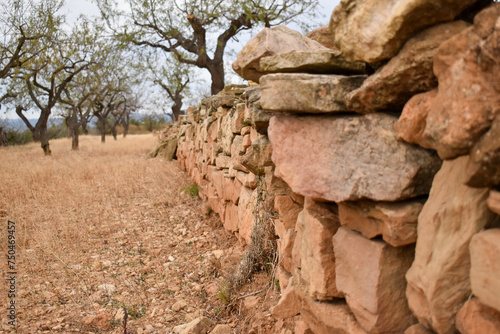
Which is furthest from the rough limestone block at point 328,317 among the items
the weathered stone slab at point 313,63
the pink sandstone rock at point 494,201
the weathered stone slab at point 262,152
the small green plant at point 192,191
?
the small green plant at point 192,191

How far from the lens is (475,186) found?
109 cm

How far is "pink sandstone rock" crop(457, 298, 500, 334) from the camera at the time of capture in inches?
41.9

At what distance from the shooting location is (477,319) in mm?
1100

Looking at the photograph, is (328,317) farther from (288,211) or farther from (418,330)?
(288,211)

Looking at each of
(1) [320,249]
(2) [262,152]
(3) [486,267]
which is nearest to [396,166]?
(3) [486,267]

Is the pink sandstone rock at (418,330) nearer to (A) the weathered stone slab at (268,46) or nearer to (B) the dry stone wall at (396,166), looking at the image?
(B) the dry stone wall at (396,166)

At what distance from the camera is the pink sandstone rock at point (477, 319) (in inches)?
41.9

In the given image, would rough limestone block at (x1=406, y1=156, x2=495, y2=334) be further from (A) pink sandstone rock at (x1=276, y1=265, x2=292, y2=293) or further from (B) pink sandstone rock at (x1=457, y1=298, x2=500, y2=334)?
(A) pink sandstone rock at (x1=276, y1=265, x2=292, y2=293)

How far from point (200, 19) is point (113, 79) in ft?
26.9

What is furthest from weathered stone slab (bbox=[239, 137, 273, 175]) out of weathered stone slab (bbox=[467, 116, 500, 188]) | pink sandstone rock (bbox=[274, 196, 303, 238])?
weathered stone slab (bbox=[467, 116, 500, 188])

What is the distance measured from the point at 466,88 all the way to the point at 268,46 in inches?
Answer: 64.3

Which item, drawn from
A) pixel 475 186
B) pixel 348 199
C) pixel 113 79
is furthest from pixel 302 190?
pixel 113 79

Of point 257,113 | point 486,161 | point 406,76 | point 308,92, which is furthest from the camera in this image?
point 257,113

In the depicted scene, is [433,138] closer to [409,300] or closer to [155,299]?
[409,300]
